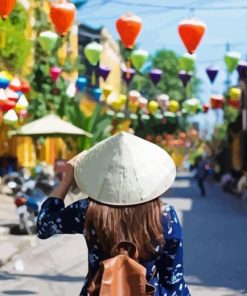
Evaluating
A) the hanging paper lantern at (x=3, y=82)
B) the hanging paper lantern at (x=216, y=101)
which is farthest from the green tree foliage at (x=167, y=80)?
the hanging paper lantern at (x=3, y=82)

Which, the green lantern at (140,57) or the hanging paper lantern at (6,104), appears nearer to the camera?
the hanging paper lantern at (6,104)

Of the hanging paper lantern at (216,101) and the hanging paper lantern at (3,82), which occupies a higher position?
the hanging paper lantern at (3,82)

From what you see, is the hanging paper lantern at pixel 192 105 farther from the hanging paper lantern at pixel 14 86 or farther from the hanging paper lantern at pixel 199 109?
the hanging paper lantern at pixel 14 86

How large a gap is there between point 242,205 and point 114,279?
1063 inches

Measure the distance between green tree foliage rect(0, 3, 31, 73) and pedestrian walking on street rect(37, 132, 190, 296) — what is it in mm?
25861

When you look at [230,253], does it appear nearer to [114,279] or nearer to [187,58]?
[187,58]

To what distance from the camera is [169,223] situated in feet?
10.5

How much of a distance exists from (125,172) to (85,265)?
9.27m

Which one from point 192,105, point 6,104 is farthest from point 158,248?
point 192,105

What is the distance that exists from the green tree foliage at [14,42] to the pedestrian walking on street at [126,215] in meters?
25.9

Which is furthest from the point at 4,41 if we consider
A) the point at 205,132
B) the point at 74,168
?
the point at 205,132

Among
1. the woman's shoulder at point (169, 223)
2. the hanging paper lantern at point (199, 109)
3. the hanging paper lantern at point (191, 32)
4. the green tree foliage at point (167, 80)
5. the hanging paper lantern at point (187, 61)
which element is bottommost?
the green tree foliage at point (167, 80)

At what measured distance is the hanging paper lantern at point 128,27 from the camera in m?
12.8

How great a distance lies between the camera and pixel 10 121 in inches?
781
